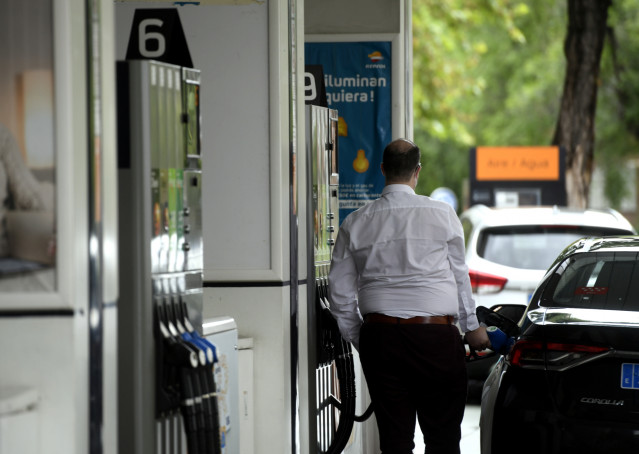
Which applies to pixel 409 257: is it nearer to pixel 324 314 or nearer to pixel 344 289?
pixel 344 289

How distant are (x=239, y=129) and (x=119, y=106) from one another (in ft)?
5.27

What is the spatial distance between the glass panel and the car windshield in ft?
9.83

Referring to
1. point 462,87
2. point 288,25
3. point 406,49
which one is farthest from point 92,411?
point 462,87

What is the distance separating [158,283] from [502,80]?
3183cm

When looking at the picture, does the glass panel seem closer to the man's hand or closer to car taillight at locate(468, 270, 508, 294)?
the man's hand

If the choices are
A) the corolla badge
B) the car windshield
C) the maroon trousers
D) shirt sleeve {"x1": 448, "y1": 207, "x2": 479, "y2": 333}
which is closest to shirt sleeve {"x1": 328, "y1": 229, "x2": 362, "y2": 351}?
the maroon trousers

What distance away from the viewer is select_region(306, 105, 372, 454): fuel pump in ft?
20.6

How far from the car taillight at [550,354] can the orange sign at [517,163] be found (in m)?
14.9

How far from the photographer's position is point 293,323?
5.91m

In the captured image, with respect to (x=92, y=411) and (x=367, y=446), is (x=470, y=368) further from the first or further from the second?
(x=92, y=411)

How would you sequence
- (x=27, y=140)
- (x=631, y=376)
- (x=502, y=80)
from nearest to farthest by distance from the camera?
(x=27, y=140), (x=631, y=376), (x=502, y=80)

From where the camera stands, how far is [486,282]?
10438 mm

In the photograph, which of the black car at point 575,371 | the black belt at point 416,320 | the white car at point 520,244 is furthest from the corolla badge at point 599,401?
the white car at point 520,244

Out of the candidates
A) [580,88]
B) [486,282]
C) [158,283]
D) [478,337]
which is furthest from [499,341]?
[580,88]
